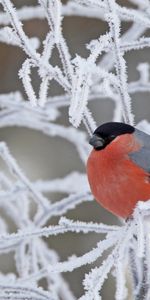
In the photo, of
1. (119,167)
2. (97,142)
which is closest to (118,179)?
(119,167)

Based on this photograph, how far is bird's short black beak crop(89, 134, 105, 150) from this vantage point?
99.7 inches

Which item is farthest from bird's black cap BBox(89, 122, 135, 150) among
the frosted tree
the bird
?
the frosted tree

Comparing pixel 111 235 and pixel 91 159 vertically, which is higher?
pixel 91 159

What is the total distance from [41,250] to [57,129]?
0.66 m

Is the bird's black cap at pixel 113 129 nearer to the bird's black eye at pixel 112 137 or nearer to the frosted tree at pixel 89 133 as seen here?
the bird's black eye at pixel 112 137

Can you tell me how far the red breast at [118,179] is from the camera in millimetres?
2391

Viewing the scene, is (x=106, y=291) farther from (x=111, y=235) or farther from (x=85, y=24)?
(x=111, y=235)

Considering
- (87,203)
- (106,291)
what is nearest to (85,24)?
(87,203)

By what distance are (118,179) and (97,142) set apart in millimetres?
213

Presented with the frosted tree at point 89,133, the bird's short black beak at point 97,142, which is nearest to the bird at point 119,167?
the bird's short black beak at point 97,142

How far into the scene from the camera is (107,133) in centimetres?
263

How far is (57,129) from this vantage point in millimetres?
3408

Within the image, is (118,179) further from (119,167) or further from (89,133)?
(89,133)

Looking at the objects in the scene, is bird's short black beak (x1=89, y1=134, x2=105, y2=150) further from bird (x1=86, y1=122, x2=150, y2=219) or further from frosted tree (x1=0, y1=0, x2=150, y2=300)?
frosted tree (x1=0, y1=0, x2=150, y2=300)
